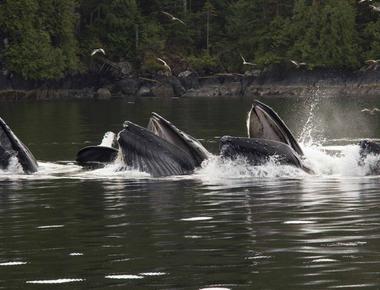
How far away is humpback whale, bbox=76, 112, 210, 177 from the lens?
29.0 metres

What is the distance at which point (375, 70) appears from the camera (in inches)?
5935

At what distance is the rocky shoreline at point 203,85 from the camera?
145625 mm

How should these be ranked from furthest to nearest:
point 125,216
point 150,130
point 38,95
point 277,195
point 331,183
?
point 38,95 < point 150,130 < point 331,183 < point 277,195 < point 125,216

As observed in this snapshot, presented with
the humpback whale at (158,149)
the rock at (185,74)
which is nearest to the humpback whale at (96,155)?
the humpback whale at (158,149)

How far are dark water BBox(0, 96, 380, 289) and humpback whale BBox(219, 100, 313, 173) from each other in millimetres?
331

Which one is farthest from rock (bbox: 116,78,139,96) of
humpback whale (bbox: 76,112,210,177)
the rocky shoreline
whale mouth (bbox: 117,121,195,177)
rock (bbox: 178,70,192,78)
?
whale mouth (bbox: 117,121,195,177)

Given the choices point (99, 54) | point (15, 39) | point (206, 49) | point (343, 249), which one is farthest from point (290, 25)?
point (343, 249)

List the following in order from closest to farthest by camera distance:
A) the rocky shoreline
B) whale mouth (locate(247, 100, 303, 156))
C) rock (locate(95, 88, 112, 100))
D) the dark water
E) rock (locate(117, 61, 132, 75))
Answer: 1. the dark water
2. whale mouth (locate(247, 100, 303, 156))
3. rock (locate(95, 88, 112, 100))
4. the rocky shoreline
5. rock (locate(117, 61, 132, 75))

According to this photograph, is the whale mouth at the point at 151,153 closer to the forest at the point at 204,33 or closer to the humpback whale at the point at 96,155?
the humpback whale at the point at 96,155

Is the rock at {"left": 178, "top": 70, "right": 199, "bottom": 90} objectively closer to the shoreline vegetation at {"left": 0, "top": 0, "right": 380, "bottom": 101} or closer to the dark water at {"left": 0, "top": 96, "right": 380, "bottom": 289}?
the shoreline vegetation at {"left": 0, "top": 0, "right": 380, "bottom": 101}

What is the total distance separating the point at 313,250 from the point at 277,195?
301 inches

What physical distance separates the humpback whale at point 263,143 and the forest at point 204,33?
388ft

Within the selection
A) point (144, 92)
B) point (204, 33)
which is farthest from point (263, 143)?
point (204, 33)

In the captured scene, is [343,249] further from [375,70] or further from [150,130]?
[375,70]
